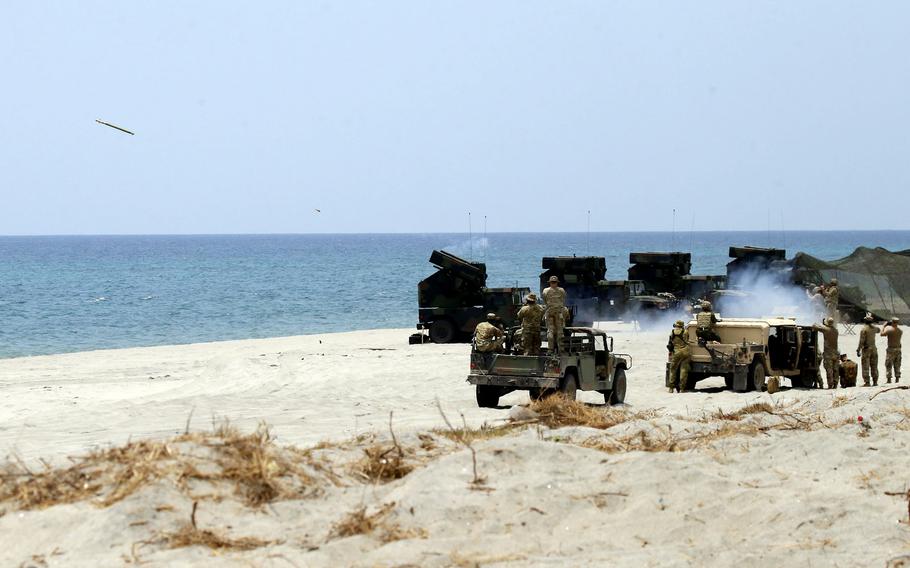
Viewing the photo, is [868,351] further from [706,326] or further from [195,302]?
[195,302]

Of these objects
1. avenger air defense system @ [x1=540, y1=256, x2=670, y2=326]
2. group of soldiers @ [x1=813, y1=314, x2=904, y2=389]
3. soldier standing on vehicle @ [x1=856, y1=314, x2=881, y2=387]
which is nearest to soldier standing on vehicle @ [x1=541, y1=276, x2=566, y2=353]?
group of soldiers @ [x1=813, y1=314, x2=904, y2=389]

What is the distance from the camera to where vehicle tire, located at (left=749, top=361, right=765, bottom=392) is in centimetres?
2003

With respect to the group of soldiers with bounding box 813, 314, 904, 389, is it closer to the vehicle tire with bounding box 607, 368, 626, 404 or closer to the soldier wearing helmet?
the vehicle tire with bounding box 607, 368, 626, 404

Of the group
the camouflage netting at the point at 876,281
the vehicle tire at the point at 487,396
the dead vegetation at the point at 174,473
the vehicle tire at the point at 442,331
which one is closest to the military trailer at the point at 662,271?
the camouflage netting at the point at 876,281

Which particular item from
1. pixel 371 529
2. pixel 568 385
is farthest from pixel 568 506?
pixel 568 385

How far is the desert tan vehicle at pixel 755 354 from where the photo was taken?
19.8 m

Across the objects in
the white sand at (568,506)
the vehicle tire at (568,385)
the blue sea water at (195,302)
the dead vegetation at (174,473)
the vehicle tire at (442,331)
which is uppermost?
the dead vegetation at (174,473)

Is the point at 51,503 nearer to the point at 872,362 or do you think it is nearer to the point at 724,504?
the point at 724,504

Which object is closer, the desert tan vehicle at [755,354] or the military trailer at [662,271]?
the desert tan vehicle at [755,354]

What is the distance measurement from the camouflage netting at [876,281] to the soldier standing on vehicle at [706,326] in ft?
52.8

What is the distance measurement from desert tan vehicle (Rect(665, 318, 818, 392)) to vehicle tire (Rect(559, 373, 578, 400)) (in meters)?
3.34

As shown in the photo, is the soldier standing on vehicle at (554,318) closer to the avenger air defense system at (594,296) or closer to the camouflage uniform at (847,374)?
the camouflage uniform at (847,374)

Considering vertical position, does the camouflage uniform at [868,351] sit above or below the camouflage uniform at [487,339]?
below

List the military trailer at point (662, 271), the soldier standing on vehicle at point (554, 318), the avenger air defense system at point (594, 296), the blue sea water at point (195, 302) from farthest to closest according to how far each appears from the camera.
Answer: the blue sea water at point (195, 302) → the military trailer at point (662, 271) → the avenger air defense system at point (594, 296) → the soldier standing on vehicle at point (554, 318)
